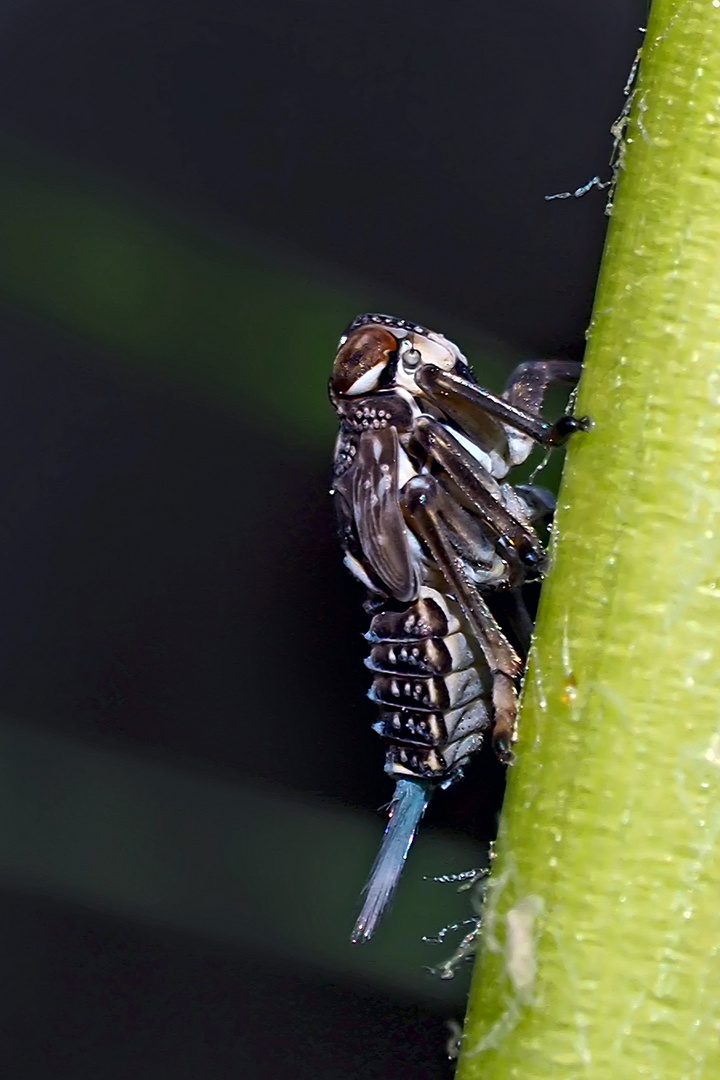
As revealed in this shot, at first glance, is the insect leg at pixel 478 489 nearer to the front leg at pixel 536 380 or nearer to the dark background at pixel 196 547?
the front leg at pixel 536 380

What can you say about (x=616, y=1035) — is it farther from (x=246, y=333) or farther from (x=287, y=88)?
(x=287, y=88)

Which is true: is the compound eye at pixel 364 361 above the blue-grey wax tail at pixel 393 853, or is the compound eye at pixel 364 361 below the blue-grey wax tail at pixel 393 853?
above

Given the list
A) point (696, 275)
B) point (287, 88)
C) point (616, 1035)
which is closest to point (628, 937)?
point (616, 1035)

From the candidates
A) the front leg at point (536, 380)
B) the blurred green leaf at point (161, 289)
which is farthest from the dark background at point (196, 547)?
the front leg at point (536, 380)

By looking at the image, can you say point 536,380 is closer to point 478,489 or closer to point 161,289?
point 478,489

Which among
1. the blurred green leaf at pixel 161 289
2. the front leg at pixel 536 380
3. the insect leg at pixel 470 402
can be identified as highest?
the blurred green leaf at pixel 161 289

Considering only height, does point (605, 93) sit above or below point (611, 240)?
above

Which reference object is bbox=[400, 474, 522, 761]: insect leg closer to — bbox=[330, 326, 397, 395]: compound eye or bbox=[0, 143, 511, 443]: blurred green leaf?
bbox=[330, 326, 397, 395]: compound eye

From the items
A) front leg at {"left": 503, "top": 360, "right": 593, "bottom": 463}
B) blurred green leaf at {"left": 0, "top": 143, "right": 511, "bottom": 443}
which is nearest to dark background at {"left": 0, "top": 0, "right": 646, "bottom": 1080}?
blurred green leaf at {"left": 0, "top": 143, "right": 511, "bottom": 443}
